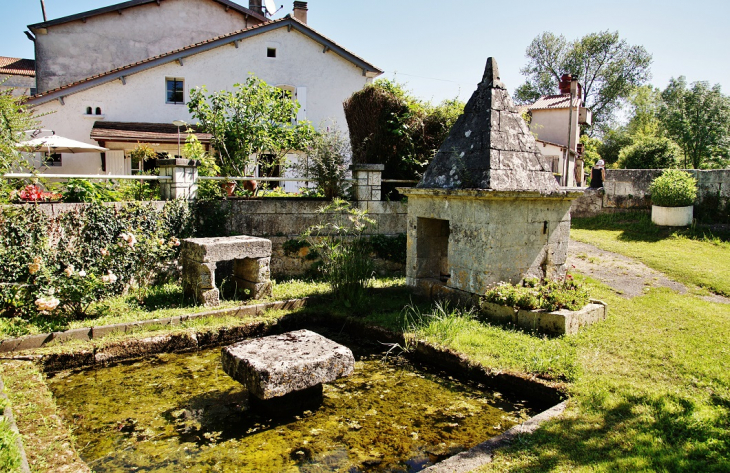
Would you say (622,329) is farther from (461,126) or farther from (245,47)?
(245,47)

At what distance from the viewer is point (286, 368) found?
453 centimetres

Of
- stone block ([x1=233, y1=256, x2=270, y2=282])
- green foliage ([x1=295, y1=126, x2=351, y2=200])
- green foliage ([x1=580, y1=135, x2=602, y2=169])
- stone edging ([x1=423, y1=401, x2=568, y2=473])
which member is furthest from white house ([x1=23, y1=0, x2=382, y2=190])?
green foliage ([x1=580, y1=135, x2=602, y2=169])

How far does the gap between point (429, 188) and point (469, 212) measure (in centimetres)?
75

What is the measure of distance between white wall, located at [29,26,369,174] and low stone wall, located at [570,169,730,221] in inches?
296

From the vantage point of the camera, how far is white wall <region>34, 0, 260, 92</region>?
18.1 m

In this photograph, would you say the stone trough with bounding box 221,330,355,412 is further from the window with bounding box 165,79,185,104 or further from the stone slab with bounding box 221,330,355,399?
the window with bounding box 165,79,185,104

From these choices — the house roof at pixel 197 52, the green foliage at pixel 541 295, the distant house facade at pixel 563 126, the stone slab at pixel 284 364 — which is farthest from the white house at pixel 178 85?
the distant house facade at pixel 563 126

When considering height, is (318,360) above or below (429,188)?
below

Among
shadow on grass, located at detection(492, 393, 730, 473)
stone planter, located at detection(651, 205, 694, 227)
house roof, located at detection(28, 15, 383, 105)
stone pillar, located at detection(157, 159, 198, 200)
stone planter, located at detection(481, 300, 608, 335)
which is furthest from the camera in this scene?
house roof, located at detection(28, 15, 383, 105)

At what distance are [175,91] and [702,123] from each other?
2577cm

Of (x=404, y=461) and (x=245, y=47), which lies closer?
(x=404, y=461)

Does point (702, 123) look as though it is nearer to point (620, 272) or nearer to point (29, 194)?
point (620, 272)

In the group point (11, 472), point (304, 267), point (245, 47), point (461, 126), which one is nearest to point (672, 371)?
point (461, 126)

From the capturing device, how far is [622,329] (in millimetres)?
6188
